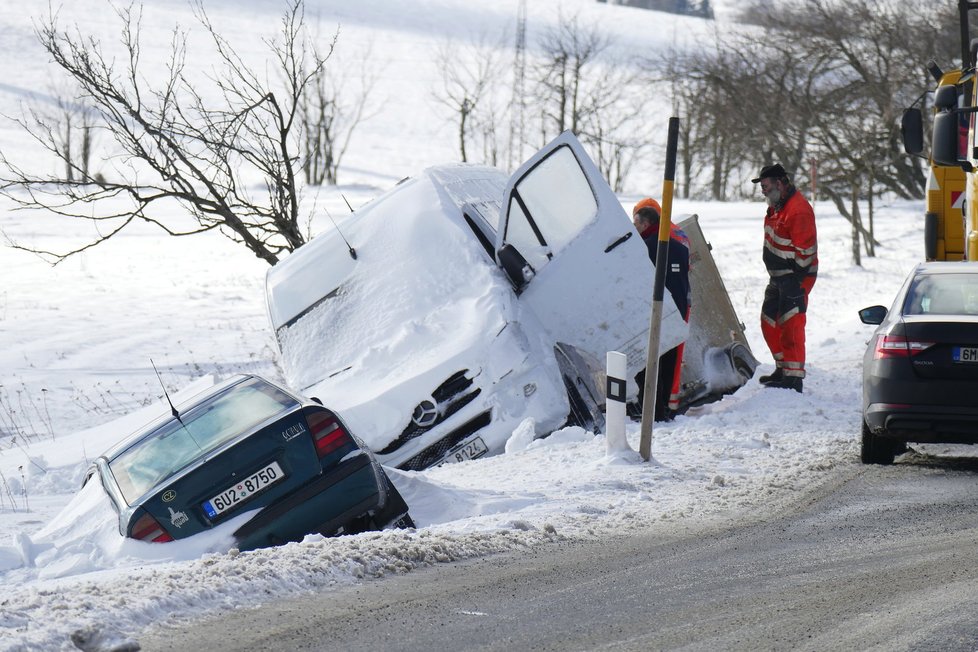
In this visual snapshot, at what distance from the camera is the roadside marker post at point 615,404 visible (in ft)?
26.0

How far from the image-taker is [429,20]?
9075 cm

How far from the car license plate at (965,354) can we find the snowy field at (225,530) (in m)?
1.02

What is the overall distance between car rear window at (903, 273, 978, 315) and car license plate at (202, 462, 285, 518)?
415cm

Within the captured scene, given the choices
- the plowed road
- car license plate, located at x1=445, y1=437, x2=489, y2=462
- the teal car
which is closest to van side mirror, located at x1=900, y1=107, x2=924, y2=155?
car license plate, located at x1=445, y1=437, x2=489, y2=462

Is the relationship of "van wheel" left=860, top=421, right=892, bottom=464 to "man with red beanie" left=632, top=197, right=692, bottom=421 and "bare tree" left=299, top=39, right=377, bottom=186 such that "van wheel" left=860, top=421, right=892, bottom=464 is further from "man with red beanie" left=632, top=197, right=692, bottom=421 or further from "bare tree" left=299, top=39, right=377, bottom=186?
"bare tree" left=299, top=39, right=377, bottom=186

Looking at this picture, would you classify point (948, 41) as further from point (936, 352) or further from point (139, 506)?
point (139, 506)

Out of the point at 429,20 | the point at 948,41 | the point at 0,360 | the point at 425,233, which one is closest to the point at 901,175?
the point at 948,41

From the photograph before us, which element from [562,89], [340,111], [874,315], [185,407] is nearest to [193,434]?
[185,407]

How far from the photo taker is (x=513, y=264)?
9.02m

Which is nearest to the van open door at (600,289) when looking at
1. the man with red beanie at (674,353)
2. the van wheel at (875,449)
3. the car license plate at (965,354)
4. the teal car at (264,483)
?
the man with red beanie at (674,353)

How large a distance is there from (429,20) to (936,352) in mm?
86474

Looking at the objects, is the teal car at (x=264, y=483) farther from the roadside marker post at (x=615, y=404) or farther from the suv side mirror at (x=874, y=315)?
the suv side mirror at (x=874, y=315)

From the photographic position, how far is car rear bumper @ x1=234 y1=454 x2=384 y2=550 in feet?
19.9

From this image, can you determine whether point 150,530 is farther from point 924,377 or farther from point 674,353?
point 674,353
